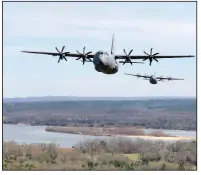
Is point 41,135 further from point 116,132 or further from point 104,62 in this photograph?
point 104,62

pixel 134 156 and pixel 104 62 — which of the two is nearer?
pixel 104 62

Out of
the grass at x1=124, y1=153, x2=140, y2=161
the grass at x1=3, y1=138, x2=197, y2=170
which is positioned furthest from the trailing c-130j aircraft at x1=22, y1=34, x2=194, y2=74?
the grass at x1=124, y1=153, x2=140, y2=161

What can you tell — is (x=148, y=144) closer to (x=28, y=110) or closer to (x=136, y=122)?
(x=136, y=122)

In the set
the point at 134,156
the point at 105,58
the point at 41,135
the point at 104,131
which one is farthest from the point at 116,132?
the point at 105,58

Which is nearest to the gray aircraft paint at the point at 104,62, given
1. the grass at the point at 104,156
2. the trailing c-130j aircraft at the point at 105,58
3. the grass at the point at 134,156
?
the trailing c-130j aircraft at the point at 105,58

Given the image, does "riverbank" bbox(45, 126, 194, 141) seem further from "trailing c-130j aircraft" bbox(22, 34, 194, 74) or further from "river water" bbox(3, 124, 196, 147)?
"trailing c-130j aircraft" bbox(22, 34, 194, 74)

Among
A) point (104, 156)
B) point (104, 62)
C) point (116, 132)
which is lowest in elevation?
point (104, 156)

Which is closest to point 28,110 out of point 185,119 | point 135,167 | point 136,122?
point 136,122

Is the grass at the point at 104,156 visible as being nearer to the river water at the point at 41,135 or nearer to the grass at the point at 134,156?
the grass at the point at 134,156
